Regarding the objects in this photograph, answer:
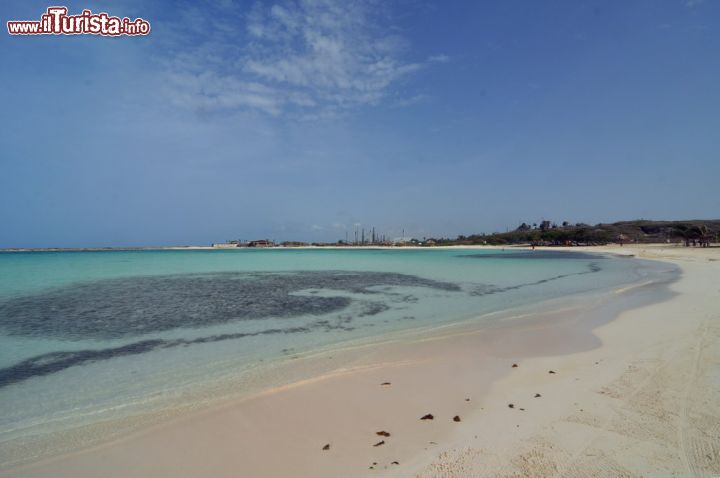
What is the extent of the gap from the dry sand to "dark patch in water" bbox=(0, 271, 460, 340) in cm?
588

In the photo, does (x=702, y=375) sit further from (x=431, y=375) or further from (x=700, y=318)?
(x=700, y=318)

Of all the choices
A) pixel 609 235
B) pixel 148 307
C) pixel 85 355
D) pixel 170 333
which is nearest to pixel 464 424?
pixel 85 355

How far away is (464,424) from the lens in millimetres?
3979

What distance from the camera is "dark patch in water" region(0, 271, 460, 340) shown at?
9500 mm

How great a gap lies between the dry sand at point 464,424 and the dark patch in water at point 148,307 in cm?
588

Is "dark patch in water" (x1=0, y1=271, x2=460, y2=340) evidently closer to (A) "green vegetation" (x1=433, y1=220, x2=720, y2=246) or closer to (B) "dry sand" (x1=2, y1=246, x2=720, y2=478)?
(B) "dry sand" (x1=2, y1=246, x2=720, y2=478)

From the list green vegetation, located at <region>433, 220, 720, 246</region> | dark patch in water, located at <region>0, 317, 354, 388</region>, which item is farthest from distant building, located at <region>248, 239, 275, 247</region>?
dark patch in water, located at <region>0, 317, 354, 388</region>

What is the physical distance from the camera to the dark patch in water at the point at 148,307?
9.50 meters

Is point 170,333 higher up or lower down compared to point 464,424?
lower down

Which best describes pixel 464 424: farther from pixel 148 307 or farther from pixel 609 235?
pixel 609 235

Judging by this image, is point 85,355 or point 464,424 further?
point 85,355

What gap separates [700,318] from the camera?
29.2 feet

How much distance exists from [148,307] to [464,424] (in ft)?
41.0

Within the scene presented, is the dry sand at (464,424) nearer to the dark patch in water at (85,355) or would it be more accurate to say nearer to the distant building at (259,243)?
the dark patch in water at (85,355)
